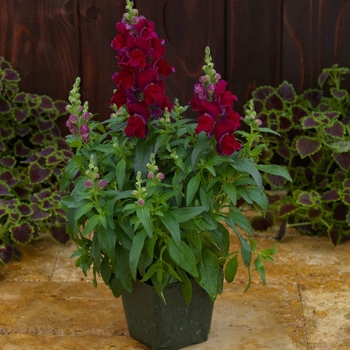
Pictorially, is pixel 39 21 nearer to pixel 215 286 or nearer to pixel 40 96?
pixel 40 96

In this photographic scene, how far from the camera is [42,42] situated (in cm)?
393

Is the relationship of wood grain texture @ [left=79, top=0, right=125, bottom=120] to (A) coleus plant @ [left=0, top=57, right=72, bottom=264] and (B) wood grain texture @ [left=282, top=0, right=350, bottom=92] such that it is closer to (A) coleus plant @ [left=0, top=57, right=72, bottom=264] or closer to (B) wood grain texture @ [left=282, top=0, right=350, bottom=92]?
(A) coleus plant @ [left=0, top=57, right=72, bottom=264]

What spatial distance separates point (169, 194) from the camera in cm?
247

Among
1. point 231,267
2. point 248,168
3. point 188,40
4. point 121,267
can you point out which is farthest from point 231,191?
point 188,40

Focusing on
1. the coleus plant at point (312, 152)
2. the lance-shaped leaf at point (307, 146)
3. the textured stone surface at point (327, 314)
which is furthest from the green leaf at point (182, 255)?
the lance-shaped leaf at point (307, 146)

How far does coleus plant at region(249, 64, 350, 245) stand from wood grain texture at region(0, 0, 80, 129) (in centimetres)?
92

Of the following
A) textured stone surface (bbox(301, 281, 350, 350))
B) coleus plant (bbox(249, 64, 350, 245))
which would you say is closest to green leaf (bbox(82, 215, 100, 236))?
textured stone surface (bbox(301, 281, 350, 350))

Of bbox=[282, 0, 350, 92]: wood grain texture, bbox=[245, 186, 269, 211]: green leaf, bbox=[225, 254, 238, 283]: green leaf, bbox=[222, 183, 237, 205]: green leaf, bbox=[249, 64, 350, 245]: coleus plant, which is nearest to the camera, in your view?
bbox=[222, 183, 237, 205]: green leaf

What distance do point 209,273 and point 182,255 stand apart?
165 millimetres

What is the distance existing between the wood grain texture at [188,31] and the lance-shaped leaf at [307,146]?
1.83 ft

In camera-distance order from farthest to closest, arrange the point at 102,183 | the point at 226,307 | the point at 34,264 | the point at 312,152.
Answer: the point at 312,152 < the point at 34,264 < the point at 226,307 < the point at 102,183

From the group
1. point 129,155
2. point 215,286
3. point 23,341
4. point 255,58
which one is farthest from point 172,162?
point 255,58

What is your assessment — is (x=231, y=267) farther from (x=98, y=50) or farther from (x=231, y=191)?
(x=98, y=50)

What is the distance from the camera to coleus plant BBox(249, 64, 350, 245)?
3.56 meters
